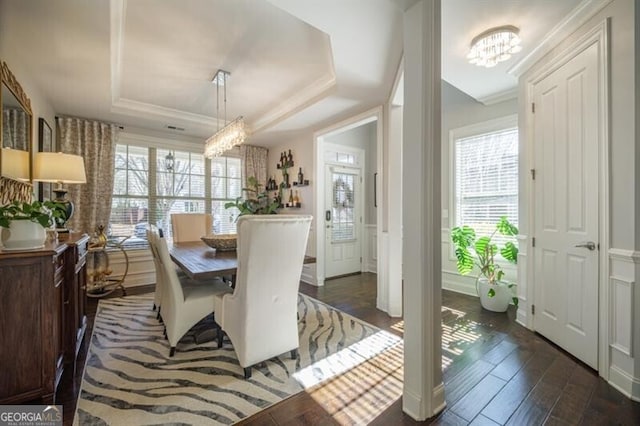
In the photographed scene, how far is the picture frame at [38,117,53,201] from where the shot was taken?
2846 mm

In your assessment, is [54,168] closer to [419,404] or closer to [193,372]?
[193,372]

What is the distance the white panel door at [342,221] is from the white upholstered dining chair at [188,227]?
77.1 inches

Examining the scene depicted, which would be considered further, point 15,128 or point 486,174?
point 486,174

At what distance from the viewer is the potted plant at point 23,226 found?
4.79 feet

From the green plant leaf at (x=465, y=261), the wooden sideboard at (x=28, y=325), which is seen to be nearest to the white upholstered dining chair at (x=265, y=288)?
the wooden sideboard at (x=28, y=325)

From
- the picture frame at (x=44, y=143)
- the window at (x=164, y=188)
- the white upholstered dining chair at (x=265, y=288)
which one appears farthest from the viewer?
the window at (x=164, y=188)

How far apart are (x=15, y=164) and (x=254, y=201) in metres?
3.12

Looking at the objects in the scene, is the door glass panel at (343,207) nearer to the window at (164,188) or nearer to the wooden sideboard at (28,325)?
the window at (164,188)

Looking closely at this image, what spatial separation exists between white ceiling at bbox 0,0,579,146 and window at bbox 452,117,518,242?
50cm

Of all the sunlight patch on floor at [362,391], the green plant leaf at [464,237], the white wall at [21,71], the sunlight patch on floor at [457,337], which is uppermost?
the white wall at [21,71]

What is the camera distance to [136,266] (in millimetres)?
4109

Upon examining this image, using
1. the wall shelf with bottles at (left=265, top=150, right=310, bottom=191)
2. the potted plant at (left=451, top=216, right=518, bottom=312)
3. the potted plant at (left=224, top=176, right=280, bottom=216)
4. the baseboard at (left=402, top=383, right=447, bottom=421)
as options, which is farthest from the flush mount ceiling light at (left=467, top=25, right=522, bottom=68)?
the potted plant at (left=224, top=176, right=280, bottom=216)

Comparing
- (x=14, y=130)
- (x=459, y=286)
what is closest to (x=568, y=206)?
(x=459, y=286)

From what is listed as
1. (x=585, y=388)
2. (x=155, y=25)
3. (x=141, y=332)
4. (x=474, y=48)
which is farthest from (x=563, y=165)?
(x=141, y=332)
